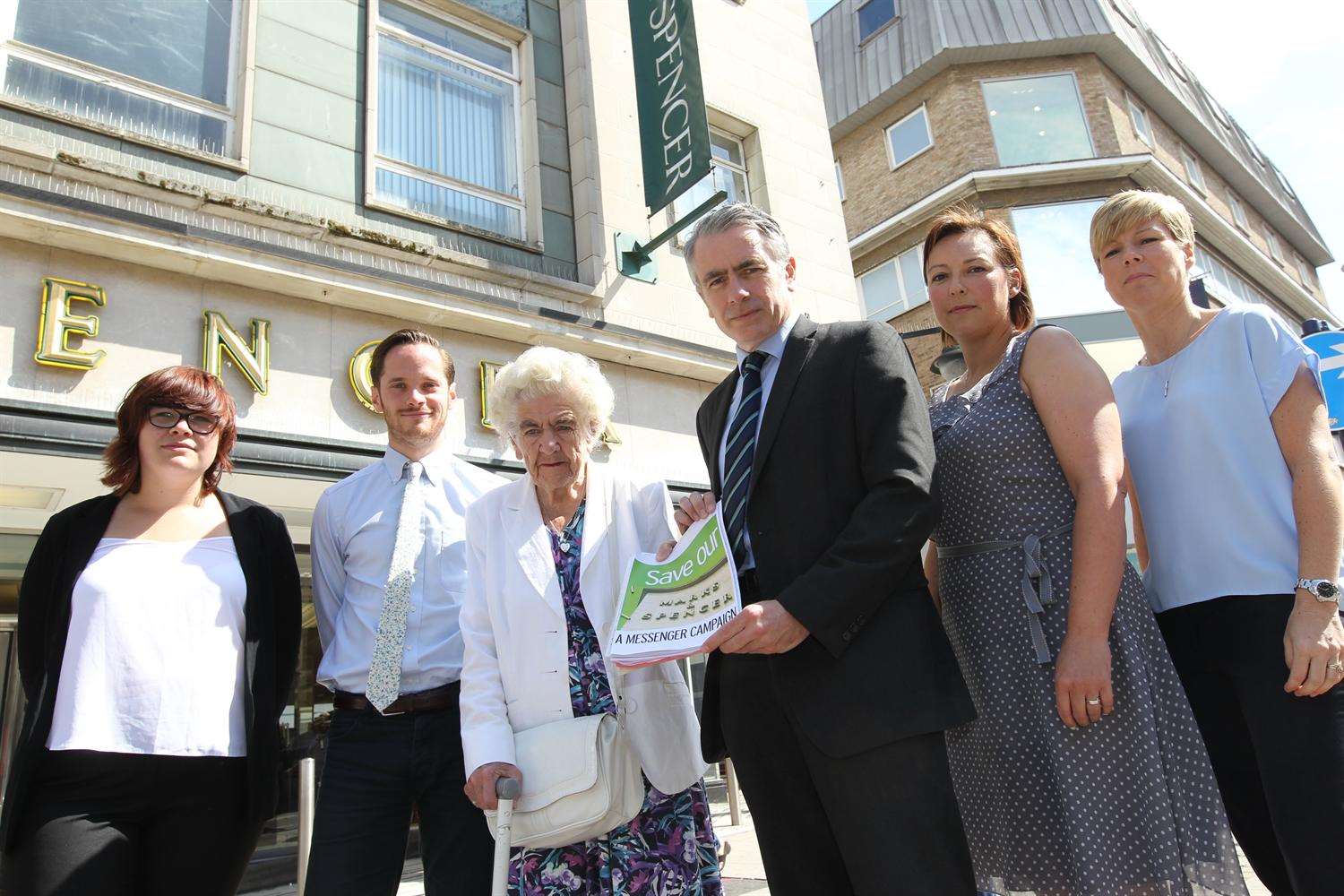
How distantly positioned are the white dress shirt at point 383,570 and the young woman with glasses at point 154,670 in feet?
0.55

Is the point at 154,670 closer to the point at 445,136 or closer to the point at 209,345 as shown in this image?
the point at 209,345

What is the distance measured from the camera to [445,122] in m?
7.62

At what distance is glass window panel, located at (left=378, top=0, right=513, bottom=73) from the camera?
24.6 feet

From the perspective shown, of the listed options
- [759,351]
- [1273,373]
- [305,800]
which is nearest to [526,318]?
[305,800]

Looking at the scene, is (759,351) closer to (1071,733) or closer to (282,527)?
(1071,733)

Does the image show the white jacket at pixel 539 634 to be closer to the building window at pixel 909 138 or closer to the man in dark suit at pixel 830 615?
the man in dark suit at pixel 830 615

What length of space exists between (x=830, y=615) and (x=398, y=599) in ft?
5.20

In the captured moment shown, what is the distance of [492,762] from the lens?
2223 millimetres

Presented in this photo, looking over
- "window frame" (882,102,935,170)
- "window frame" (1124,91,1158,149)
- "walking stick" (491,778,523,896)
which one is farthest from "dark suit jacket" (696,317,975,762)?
"window frame" (1124,91,1158,149)

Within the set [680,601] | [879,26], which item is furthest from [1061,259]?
[680,601]

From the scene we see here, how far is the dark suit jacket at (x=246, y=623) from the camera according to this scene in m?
2.23

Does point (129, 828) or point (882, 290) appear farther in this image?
point (882, 290)

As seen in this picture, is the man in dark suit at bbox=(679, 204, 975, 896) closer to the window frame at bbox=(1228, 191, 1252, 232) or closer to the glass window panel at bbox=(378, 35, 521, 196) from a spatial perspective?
the glass window panel at bbox=(378, 35, 521, 196)

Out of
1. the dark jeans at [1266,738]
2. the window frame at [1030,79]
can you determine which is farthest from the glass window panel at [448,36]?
the window frame at [1030,79]
